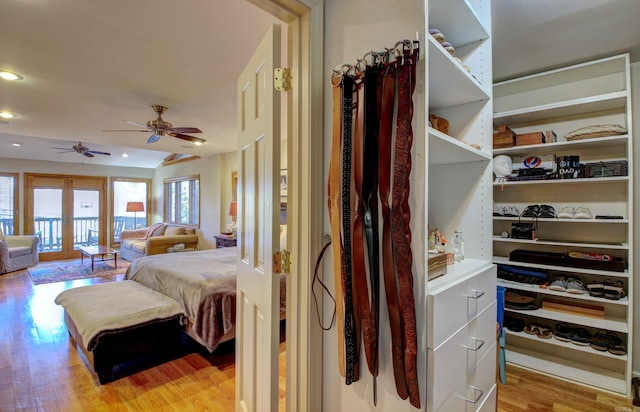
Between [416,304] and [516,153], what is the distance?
2.37 meters

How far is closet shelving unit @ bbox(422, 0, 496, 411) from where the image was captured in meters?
0.89

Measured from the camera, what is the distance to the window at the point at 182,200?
705 centimetres

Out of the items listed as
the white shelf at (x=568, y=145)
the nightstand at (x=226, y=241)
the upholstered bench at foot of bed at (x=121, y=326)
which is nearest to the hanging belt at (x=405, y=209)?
the white shelf at (x=568, y=145)

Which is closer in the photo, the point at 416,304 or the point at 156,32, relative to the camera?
the point at 416,304

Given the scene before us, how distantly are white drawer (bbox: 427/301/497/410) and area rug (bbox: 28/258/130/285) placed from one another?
632cm

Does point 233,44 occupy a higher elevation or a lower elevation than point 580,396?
higher

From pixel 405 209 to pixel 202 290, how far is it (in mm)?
2147

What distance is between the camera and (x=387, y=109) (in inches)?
35.6

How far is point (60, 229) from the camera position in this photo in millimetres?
7289

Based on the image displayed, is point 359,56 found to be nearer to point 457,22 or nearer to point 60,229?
point 457,22

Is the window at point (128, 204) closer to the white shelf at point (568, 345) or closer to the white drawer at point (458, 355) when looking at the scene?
the white shelf at point (568, 345)

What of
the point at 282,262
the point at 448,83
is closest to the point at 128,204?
the point at 282,262

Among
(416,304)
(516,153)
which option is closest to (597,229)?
(516,153)

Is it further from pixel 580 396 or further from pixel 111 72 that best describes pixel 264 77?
pixel 580 396
